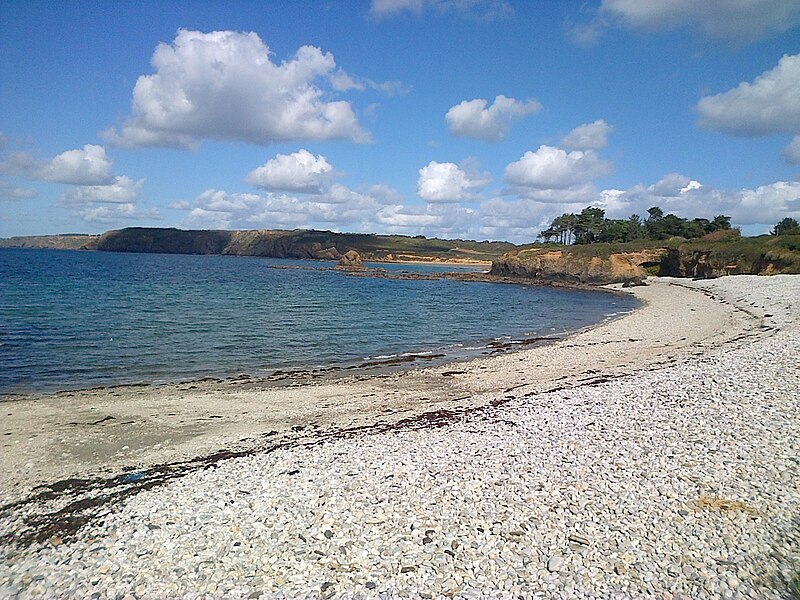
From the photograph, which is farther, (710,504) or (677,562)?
(710,504)

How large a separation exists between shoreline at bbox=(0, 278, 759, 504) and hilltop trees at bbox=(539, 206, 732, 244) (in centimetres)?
8791

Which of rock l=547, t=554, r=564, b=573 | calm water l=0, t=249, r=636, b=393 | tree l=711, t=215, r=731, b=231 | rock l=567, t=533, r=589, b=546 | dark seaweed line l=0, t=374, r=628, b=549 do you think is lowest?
calm water l=0, t=249, r=636, b=393

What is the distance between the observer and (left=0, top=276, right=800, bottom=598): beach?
6180 mm

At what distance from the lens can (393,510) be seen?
7.66 meters

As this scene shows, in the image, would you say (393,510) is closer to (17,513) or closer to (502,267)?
(17,513)

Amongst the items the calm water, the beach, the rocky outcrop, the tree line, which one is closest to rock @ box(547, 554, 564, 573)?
the beach

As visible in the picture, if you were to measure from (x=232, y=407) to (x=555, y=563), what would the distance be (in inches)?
447

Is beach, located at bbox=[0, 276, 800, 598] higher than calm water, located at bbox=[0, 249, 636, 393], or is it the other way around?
→ beach, located at bbox=[0, 276, 800, 598]

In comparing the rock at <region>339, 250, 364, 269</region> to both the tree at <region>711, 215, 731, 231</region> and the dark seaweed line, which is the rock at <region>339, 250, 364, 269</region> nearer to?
the tree at <region>711, 215, 731, 231</region>

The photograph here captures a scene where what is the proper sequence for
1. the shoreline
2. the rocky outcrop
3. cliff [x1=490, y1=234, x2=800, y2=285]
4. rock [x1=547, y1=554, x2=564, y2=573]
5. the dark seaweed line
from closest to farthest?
rock [x1=547, y1=554, x2=564, y2=573], the dark seaweed line, the shoreline, cliff [x1=490, y1=234, x2=800, y2=285], the rocky outcrop

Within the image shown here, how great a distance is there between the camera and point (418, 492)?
26.9 ft

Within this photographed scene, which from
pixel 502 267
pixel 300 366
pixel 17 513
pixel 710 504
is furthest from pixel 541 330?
pixel 502 267

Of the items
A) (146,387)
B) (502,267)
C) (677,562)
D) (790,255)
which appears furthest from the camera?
(502,267)

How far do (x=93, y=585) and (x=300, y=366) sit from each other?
15.5m
